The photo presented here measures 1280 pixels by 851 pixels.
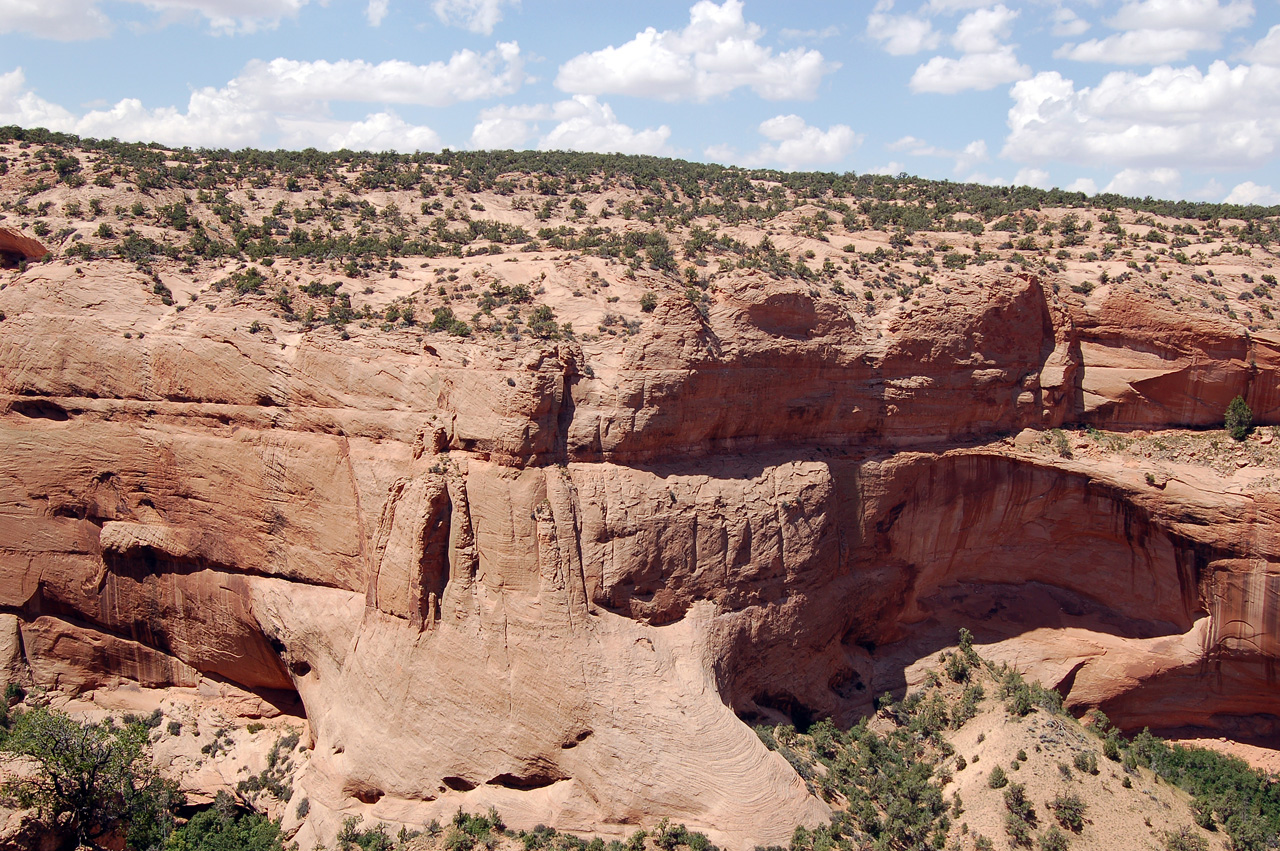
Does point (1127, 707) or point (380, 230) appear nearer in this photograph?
point (1127, 707)

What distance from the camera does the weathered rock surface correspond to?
15.5 metres

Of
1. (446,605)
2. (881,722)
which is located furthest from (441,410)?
(881,722)

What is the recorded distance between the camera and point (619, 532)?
53.0 feet

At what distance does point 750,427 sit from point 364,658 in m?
9.69

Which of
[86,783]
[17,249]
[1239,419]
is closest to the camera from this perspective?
[86,783]

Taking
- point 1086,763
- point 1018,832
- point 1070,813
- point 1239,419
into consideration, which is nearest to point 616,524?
point 1018,832

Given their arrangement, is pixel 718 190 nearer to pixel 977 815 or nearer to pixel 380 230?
pixel 380 230

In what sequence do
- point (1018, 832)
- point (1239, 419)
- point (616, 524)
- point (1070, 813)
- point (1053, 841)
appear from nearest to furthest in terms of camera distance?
point (1053, 841) → point (1018, 832) → point (1070, 813) → point (616, 524) → point (1239, 419)

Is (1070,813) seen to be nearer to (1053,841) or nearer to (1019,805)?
(1053,841)

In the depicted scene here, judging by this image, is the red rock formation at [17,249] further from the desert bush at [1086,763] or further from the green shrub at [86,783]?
the desert bush at [1086,763]

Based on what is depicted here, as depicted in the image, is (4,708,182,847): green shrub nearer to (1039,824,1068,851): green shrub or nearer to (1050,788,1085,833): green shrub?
(1039,824,1068,851): green shrub

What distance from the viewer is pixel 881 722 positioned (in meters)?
19.0

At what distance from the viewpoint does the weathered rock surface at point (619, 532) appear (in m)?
15.5

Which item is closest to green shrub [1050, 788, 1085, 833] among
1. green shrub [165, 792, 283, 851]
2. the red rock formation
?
green shrub [165, 792, 283, 851]
